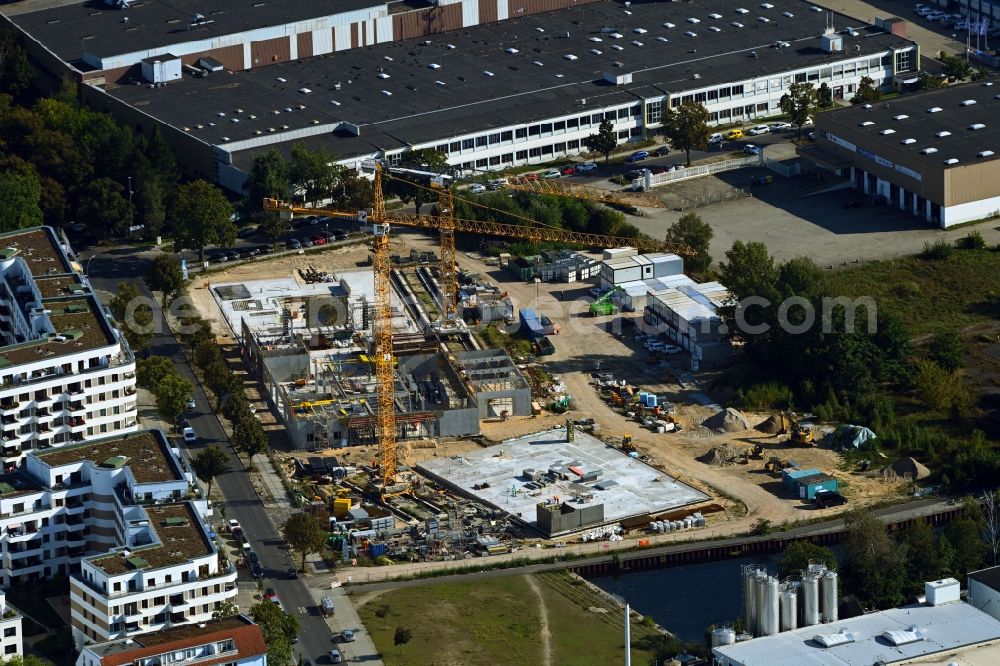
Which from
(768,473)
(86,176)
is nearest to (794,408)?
(768,473)

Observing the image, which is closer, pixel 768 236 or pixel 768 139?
pixel 768 236

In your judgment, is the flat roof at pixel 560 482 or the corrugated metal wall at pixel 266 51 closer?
the flat roof at pixel 560 482

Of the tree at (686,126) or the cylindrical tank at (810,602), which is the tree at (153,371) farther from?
the tree at (686,126)

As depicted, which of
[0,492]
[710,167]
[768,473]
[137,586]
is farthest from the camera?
[710,167]

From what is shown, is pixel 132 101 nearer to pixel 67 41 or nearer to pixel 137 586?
pixel 67 41

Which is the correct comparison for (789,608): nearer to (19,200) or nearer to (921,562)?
(921,562)

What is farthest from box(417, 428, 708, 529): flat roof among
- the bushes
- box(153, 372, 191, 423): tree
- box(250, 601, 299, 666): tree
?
the bushes

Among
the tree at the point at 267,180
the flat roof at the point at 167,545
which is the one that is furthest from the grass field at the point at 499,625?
the tree at the point at 267,180

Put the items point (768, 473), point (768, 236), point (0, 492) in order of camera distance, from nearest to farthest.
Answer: point (0, 492), point (768, 473), point (768, 236)
